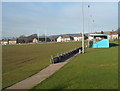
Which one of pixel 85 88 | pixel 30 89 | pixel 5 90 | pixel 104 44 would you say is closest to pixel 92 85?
pixel 85 88

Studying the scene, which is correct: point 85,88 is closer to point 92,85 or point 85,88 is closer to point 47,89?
point 92,85

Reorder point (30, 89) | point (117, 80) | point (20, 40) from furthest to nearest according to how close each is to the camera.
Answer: point (20, 40) → point (117, 80) → point (30, 89)

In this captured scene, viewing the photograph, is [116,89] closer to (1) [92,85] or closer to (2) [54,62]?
(1) [92,85]

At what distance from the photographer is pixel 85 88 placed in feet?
26.4

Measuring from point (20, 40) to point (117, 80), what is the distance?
168382mm

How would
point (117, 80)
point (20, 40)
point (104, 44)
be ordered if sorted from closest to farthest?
point (117, 80) → point (104, 44) → point (20, 40)

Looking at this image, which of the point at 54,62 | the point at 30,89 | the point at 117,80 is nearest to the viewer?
the point at 30,89

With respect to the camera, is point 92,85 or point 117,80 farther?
point 117,80

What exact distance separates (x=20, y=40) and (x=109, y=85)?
169 metres

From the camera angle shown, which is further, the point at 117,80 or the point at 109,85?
the point at 117,80

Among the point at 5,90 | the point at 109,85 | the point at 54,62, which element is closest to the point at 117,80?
the point at 109,85

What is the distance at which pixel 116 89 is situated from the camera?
25.4ft

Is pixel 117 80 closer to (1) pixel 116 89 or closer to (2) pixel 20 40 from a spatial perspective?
(1) pixel 116 89

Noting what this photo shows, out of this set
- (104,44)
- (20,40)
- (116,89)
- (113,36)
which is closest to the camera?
(116,89)
